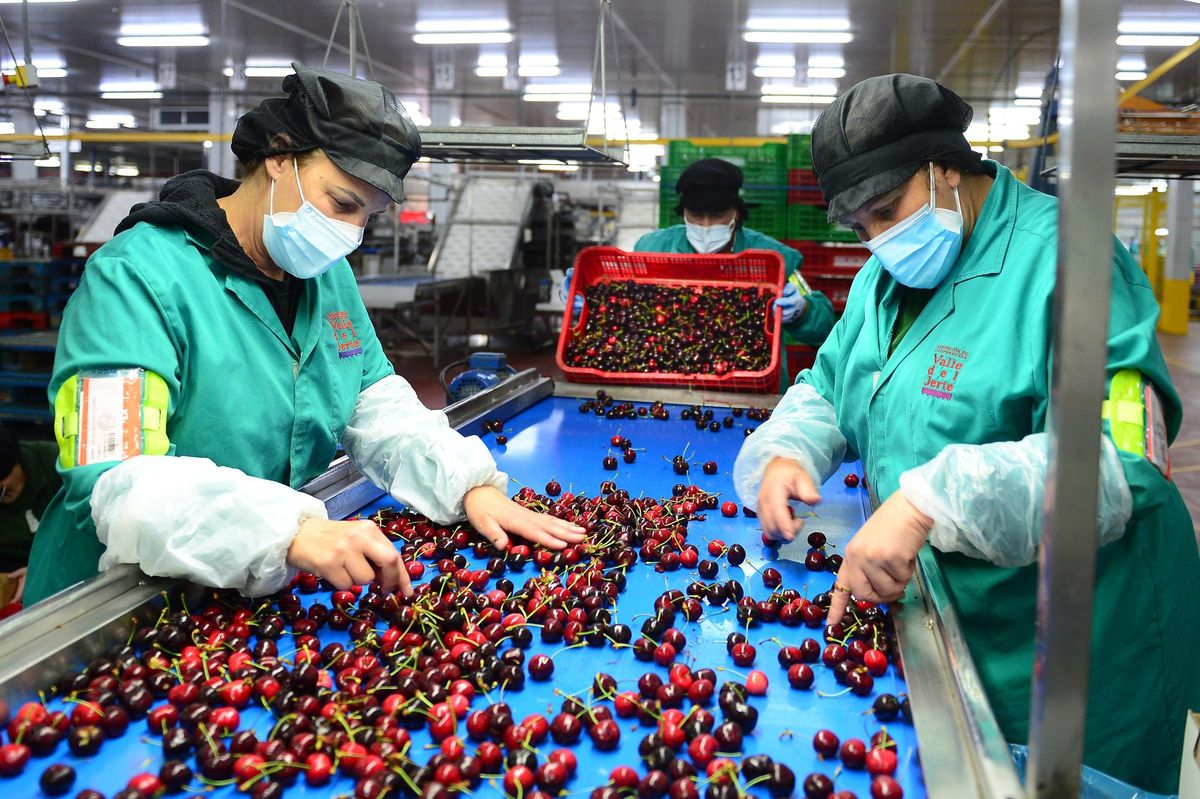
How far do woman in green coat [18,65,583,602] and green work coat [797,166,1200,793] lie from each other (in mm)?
797

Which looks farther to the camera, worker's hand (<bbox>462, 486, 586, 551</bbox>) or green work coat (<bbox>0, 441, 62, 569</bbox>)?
green work coat (<bbox>0, 441, 62, 569</bbox>)

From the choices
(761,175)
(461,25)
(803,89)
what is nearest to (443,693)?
(761,175)

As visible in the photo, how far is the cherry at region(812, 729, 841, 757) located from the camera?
3.81 feet

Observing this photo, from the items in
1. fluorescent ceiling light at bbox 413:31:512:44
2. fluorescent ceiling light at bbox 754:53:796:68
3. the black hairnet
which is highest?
fluorescent ceiling light at bbox 754:53:796:68

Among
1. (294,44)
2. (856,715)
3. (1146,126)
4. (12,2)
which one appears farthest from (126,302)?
(294,44)

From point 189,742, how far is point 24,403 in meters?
7.55

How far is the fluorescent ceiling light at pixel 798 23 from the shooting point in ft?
37.0

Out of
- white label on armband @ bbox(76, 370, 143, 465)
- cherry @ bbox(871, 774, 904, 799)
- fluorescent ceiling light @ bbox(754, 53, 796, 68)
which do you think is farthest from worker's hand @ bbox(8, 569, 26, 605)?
fluorescent ceiling light @ bbox(754, 53, 796, 68)

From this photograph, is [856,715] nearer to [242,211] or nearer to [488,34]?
[242,211]

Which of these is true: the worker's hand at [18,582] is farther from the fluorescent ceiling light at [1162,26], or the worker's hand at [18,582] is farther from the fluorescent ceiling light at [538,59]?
the fluorescent ceiling light at [1162,26]

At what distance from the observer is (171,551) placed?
4.78 ft

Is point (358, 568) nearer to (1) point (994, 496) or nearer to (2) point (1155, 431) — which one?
(1) point (994, 496)

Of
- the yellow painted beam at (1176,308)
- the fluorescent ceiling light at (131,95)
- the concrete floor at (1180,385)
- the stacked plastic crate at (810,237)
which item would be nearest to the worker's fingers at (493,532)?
the concrete floor at (1180,385)

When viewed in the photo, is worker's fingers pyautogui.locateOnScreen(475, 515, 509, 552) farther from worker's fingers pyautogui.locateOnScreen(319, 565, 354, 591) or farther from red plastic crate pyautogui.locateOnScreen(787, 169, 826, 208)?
red plastic crate pyautogui.locateOnScreen(787, 169, 826, 208)
